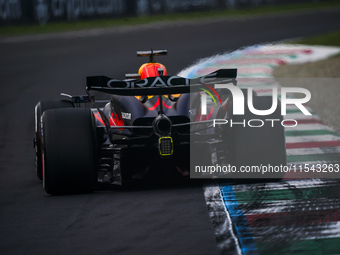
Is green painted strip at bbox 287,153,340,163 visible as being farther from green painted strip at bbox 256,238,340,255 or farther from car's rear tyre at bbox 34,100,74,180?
green painted strip at bbox 256,238,340,255

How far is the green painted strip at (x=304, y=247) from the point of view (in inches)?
178

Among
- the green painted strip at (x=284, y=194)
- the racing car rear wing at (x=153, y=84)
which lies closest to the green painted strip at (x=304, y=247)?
the green painted strip at (x=284, y=194)

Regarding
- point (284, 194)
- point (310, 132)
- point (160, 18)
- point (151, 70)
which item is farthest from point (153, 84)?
point (160, 18)

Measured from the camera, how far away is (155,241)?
4906 millimetres

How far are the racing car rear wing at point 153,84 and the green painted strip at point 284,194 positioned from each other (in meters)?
1.25

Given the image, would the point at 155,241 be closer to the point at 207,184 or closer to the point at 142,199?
the point at 142,199

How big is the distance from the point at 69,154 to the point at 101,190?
0.67 m

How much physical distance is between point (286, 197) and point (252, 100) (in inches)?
53.9

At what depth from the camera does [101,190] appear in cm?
715

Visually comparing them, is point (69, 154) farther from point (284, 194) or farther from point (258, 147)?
point (284, 194)

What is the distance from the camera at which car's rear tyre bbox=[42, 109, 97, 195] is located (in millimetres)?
6707

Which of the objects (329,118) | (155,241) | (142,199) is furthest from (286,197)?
(329,118)

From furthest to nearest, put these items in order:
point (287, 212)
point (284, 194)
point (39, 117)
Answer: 1. point (39, 117)
2. point (284, 194)
3. point (287, 212)

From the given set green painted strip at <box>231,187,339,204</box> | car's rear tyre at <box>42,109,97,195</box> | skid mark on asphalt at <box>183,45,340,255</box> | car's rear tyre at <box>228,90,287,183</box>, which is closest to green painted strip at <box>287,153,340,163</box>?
skid mark on asphalt at <box>183,45,340,255</box>
